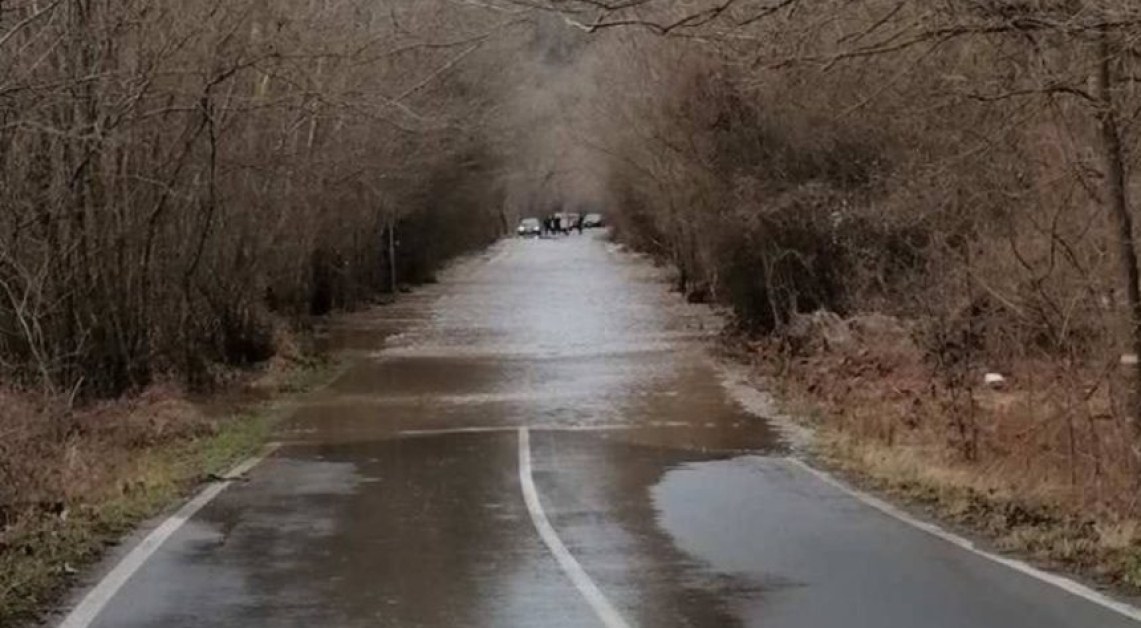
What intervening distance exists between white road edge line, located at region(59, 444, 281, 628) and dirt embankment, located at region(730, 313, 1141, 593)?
5.89 metres

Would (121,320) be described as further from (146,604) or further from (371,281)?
(371,281)

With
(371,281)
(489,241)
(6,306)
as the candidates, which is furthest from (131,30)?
(489,241)

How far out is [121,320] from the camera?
75.5ft

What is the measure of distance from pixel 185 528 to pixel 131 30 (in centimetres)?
986

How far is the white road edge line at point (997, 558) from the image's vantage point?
9305mm

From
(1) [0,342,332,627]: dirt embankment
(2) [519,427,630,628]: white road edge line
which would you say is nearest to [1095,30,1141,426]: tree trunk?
(2) [519,427,630,628]: white road edge line

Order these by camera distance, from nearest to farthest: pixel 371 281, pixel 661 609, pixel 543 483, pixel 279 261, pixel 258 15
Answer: pixel 661 609
pixel 543 483
pixel 258 15
pixel 279 261
pixel 371 281

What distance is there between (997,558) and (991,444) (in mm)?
4858

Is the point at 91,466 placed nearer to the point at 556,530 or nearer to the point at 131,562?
the point at 131,562

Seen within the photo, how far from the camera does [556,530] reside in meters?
12.6

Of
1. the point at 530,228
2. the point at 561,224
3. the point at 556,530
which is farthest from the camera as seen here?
the point at 561,224

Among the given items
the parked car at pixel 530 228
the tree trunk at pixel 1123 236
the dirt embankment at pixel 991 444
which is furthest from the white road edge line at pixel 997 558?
the parked car at pixel 530 228

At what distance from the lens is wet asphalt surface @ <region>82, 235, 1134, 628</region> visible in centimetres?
945

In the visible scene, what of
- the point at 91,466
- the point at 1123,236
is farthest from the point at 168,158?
the point at 1123,236
